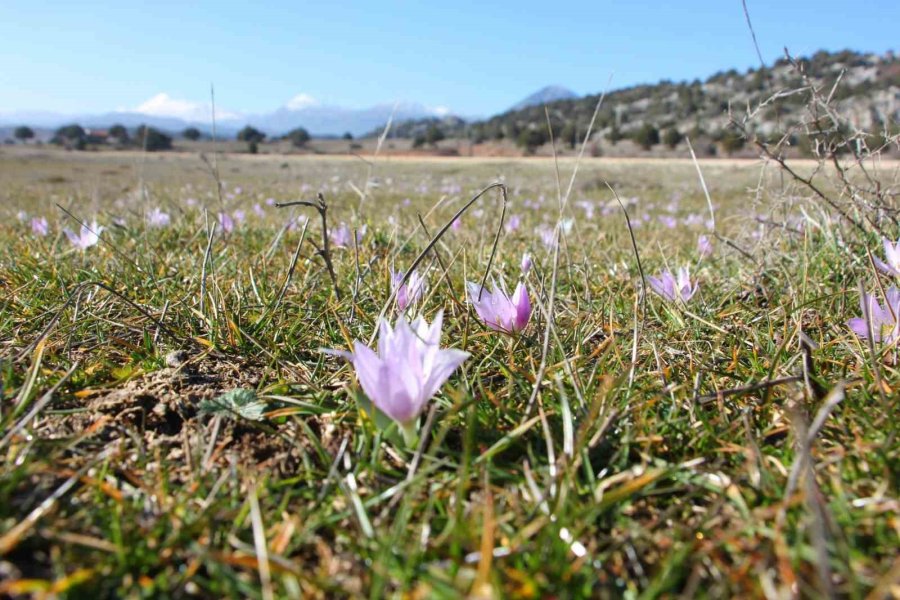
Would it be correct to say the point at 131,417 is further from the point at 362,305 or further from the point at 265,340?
the point at 362,305

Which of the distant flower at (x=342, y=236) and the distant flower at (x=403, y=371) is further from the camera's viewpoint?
the distant flower at (x=342, y=236)

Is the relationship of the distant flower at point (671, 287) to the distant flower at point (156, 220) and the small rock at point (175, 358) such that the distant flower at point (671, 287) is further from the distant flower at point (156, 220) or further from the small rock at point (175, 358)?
the distant flower at point (156, 220)

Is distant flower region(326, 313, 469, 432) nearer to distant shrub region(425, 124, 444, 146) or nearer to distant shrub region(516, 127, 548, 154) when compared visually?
distant shrub region(516, 127, 548, 154)

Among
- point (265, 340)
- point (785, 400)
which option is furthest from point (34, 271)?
point (785, 400)

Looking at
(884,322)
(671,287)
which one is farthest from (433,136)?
(884,322)

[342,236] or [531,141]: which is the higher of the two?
[531,141]

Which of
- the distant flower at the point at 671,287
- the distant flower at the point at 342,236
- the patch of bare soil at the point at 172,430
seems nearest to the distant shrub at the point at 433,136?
the distant flower at the point at 342,236

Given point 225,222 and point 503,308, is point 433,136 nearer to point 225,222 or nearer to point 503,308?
point 225,222
